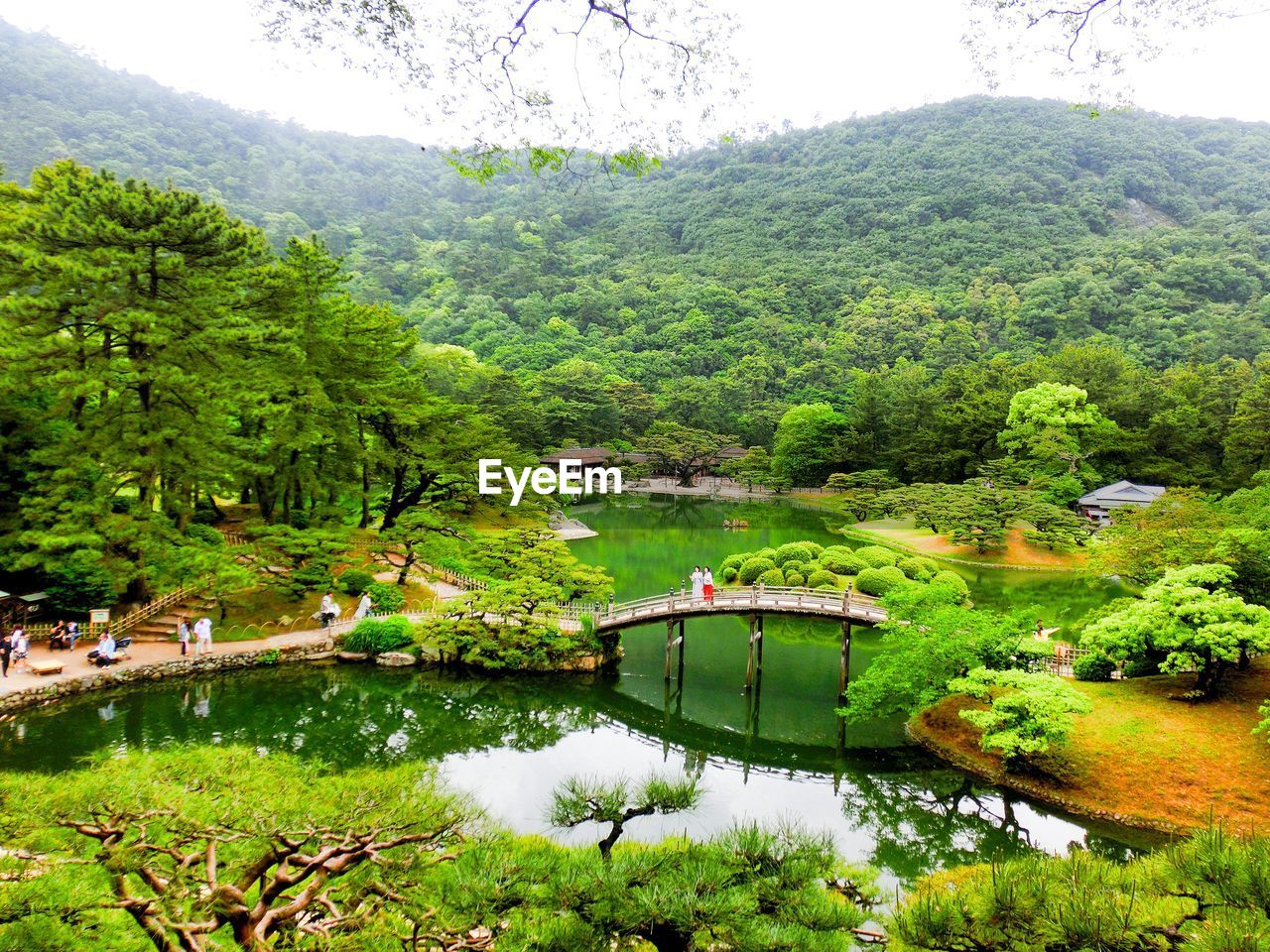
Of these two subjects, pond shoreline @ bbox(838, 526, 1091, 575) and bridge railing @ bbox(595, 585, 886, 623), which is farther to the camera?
pond shoreline @ bbox(838, 526, 1091, 575)

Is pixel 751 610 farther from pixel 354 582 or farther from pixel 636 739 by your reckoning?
pixel 354 582

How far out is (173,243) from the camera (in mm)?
13391

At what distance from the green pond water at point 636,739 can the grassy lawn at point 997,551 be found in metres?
10.9

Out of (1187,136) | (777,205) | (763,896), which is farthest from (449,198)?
(763,896)

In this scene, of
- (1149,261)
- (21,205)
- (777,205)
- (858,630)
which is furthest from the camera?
(777,205)

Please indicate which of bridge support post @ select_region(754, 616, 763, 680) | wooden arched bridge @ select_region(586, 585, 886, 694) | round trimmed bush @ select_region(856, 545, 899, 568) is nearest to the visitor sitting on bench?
wooden arched bridge @ select_region(586, 585, 886, 694)

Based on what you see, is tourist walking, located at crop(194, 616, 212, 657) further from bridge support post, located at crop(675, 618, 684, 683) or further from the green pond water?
bridge support post, located at crop(675, 618, 684, 683)

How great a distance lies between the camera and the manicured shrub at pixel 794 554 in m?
21.3

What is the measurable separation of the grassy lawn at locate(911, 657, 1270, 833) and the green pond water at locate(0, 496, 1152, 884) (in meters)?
0.50

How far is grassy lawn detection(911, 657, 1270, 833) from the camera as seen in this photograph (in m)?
9.11

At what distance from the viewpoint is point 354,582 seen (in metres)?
16.8

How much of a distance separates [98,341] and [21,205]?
2.84 meters

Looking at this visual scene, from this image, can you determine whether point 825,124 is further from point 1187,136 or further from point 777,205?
point 1187,136

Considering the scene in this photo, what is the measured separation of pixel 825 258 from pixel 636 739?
236ft
